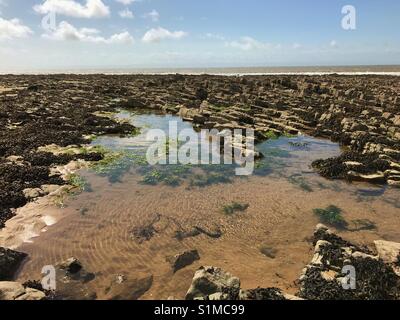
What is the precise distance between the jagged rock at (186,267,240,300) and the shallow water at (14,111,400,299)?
68 cm

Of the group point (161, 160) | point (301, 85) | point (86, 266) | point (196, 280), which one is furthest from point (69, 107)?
point (301, 85)

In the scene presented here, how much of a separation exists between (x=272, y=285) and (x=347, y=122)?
19165 millimetres

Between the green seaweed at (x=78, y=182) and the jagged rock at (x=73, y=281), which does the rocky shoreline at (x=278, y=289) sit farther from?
the green seaweed at (x=78, y=182)

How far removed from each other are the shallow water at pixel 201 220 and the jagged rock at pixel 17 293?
1.29 m

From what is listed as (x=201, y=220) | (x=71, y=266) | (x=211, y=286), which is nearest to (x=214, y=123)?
(x=201, y=220)

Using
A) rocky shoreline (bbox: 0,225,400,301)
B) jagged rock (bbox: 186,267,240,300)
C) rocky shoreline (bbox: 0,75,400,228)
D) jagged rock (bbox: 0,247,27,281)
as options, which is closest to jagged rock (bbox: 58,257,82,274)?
rocky shoreline (bbox: 0,225,400,301)

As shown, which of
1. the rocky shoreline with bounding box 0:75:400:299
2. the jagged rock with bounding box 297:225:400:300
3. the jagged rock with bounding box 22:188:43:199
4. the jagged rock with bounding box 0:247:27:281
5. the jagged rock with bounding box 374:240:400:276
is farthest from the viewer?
the rocky shoreline with bounding box 0:75:400:299

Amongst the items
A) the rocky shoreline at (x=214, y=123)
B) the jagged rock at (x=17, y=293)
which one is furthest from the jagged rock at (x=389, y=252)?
the jagged rock at (x=17, y=293)

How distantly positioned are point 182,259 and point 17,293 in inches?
152

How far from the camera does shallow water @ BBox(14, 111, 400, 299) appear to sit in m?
8.93

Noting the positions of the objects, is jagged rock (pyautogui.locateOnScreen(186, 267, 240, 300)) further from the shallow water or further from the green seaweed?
the green seaweed

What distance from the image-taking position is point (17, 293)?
7.14 m

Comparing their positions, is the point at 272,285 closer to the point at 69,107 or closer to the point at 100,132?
the point at 100,132
